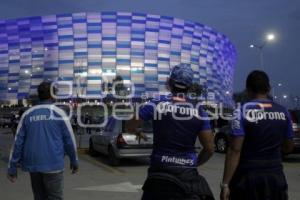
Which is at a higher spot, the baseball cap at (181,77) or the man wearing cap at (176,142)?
the baseball cap at (181,77)

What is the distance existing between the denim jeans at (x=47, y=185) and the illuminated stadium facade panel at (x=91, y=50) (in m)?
108

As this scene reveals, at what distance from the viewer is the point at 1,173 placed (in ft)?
39.4

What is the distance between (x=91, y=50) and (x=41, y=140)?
366 ft

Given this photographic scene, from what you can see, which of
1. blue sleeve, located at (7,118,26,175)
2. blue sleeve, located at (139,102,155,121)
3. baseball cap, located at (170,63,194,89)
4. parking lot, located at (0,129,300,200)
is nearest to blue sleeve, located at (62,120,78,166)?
blue sleeve, located at (7,118,26,175)

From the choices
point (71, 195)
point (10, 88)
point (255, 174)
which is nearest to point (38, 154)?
point (255, 174)

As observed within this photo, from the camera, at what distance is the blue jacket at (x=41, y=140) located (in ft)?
17.7

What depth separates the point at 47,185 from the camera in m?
5.45

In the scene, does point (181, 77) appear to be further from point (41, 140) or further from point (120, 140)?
point (120, 140)

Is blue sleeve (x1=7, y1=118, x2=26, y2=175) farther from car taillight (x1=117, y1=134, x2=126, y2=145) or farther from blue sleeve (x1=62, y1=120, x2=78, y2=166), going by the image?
car taillight (x1=117, y1=134, x2=126, y2=145)

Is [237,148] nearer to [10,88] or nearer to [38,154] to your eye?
[38,154]

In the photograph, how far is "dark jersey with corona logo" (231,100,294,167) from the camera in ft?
14.5

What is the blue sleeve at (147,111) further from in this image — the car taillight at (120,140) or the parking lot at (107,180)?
the car taillight at (120,140)

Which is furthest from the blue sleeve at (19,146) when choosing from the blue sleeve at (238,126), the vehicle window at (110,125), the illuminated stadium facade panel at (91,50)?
the illuminated stadium facade panel at (91,50)

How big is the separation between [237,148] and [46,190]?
2.16 meters
